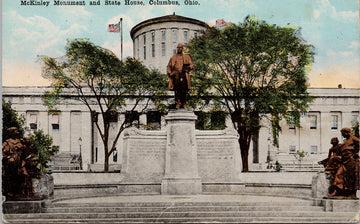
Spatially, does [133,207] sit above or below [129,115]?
below

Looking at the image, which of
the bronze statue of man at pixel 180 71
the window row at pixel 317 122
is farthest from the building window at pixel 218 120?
the window row at pixel 317 122

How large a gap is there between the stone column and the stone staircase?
A: 4175 mm

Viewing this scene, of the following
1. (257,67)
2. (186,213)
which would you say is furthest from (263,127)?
(186,213)

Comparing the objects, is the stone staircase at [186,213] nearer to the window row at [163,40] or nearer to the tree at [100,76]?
the tree at [100,76]

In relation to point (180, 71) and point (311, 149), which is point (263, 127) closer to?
point (311, 149)

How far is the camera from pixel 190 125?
20.9 metres

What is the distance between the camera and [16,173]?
52.4 ft

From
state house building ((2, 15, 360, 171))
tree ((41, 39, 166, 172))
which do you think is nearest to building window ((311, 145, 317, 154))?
state house building ((2, 15, 360, 171))

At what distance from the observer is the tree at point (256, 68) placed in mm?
35500

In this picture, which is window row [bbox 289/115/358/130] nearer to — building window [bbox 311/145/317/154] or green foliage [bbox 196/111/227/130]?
building window [bbox 311/145/317/154]

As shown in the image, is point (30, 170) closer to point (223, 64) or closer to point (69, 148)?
point (223, 64)

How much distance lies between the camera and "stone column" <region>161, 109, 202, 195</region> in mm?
20281


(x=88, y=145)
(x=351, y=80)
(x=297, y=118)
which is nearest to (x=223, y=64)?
(x=297, y=118)

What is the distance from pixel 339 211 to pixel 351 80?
29.2 feet
